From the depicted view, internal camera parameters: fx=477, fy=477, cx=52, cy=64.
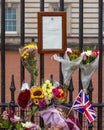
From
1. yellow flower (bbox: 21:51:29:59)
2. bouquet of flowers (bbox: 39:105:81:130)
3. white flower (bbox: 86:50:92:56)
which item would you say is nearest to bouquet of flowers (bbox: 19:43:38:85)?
yellow flower (bbox: 21:51:29:59)

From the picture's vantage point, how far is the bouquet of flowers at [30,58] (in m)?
2.96

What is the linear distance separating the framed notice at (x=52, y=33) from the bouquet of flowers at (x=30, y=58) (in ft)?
0.53

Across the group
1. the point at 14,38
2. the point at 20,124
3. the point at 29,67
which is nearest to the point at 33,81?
the point at 29,67

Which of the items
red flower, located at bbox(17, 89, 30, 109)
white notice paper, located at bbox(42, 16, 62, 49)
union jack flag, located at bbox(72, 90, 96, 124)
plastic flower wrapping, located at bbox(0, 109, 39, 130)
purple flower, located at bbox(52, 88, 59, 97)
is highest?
white notice paper, located at bbox(42, 16, 62, 49)

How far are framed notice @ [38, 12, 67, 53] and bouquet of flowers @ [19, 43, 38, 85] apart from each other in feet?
0.53

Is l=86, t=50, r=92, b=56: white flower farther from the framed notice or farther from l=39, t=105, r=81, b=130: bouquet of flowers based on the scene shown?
l=39, t=105, r=81, b=130: bouquet of flowers

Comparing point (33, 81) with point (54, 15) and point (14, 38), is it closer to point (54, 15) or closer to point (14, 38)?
point (54, 15)

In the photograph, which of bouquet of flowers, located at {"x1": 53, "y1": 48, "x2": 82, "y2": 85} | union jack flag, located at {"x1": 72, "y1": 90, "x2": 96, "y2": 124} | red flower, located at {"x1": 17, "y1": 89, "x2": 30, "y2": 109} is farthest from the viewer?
bouquet of flowers, located at {"x1": 53, "y1": 48, "x2": 82, "y2": 85}

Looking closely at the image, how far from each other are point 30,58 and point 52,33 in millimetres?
271

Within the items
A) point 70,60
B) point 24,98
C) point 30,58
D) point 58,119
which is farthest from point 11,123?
point 70,60

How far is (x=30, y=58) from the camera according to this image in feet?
9.77

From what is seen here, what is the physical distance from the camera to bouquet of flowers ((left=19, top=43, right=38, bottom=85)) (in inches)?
116

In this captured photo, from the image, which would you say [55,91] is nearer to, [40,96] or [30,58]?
[40,96]

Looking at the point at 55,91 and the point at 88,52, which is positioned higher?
the point at 88,52
